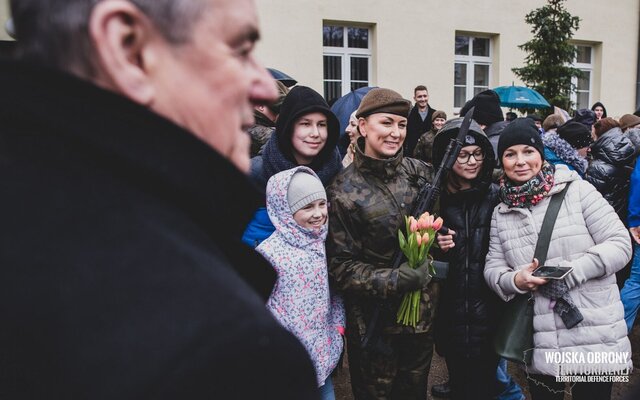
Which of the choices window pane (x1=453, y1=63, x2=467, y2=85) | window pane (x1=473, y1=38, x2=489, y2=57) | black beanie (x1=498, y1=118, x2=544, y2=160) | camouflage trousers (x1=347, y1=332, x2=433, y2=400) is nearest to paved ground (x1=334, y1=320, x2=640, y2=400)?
camouflage trousers (x1=347, y1=332, x2=433, y2=400)

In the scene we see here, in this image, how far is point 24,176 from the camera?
0.57 metres

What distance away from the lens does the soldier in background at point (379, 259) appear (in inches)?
98.5

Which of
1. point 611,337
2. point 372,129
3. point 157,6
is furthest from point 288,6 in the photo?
point 157,6

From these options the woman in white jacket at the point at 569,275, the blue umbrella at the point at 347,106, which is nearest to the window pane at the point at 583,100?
the blue umbrella at the point at 347,106

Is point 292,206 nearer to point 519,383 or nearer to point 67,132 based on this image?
point 67,132

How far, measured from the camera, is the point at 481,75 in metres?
12.6

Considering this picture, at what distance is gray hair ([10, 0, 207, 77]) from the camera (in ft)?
2.00

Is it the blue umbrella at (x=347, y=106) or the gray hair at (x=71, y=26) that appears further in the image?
the blue umbrella at (x=347, y=106)

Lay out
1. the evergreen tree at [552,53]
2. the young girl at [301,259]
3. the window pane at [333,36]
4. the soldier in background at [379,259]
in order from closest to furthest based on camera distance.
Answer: the young girl at [301,259], the soldier in background at [379,259], the evergreen tree at [552,53], the window pane at [333,36]

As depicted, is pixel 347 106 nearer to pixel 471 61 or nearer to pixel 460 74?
pixel 460 74

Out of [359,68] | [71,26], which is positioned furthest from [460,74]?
[71,26]

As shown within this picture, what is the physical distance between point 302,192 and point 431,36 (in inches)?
397

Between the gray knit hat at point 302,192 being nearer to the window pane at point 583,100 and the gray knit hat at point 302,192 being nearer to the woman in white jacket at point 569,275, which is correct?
the woman in white jacket at point 569,275

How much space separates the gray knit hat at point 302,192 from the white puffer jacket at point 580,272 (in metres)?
1.12
